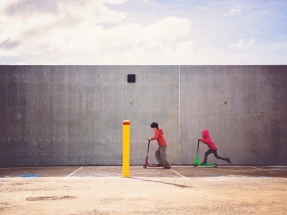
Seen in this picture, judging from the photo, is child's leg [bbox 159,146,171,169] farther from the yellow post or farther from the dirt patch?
the dirt patch

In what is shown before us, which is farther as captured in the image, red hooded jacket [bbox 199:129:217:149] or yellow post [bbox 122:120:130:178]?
→ red hooded jacket [bbox 199:129:217:149]

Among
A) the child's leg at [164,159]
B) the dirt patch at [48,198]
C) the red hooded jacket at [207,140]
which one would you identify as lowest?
the dirt patch at [48,198]

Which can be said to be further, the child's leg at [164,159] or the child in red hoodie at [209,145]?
the child in red hoodie at [209,145]

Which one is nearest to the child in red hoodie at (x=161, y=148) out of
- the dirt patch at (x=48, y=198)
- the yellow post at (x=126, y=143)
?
the yellow post at (x=126, y=143)

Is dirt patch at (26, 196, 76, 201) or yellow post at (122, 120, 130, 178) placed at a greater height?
yellow post at (122, 120, 130, 178)

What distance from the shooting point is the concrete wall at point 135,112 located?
55.5 feet

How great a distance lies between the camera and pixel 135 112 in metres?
17.1

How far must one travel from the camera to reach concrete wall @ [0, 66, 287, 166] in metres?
16.9

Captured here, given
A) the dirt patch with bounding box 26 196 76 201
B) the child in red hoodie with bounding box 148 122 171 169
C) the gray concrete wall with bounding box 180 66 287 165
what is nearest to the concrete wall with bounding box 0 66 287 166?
the gray concrete wall with bounding box 180 66 287 165

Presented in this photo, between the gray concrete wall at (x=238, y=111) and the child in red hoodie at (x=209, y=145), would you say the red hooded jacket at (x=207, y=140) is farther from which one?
the gray concrete wall at (x=238, y=111)

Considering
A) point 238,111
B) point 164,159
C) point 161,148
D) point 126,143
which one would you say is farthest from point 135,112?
point 126,143

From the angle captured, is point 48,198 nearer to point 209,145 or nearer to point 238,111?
point 209,145

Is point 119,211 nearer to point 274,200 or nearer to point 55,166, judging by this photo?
point 274,200

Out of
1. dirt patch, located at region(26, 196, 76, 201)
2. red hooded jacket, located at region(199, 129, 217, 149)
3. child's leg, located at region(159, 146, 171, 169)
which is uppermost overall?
red hooded jacket, located at region(199, 129, 217, 149)
